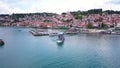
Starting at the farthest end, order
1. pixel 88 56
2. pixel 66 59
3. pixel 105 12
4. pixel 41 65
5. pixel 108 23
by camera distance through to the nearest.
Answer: pixel 105 12, pixel 108 23, pixel 88 56, pixel 66 59, pixel 41 65

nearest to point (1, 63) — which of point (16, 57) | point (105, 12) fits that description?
point (16, 57)

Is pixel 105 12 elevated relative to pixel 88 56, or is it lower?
elevated

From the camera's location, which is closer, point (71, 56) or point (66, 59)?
point (66, 59)

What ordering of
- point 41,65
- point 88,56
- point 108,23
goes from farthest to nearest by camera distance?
1. point 108,23
2. point 88,56
3. point 41,65

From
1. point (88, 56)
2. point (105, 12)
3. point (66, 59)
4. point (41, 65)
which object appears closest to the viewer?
point (41, 65)

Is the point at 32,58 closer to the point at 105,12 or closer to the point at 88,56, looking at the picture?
the point at 88,56

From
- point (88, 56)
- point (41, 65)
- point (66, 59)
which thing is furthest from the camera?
point (88, 56)

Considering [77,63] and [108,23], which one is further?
A: [108,23]

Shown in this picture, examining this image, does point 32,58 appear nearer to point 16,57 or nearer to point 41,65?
point 16,57

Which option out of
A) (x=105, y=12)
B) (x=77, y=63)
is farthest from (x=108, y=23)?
(x=77, y=63)
